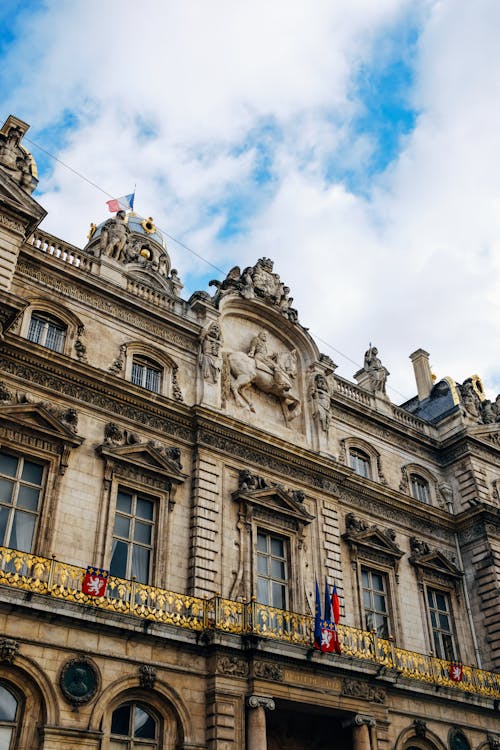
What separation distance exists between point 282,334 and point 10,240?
33.9 feet

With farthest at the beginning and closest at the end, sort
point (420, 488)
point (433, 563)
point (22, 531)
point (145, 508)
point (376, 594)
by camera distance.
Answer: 1. point (420, 488)
2. point (433, 563)
3. point (376, 594)
4. point (145, 508)
5. point (22, 531)

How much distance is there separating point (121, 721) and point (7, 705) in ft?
8.63

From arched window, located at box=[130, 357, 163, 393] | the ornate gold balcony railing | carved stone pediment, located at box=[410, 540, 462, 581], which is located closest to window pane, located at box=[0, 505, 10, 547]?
the ornate gold balcony railing

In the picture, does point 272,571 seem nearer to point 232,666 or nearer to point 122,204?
point 232,666

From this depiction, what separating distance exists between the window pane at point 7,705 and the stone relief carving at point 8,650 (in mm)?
665

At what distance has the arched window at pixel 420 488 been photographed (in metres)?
28.6

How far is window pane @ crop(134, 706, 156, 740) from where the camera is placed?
1705 cm

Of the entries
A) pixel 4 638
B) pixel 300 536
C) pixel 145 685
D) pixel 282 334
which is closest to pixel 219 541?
pixel 300 536

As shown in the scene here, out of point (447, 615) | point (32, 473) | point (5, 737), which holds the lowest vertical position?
point (5, 737)

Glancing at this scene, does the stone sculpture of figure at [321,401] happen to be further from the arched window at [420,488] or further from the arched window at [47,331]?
the arched window at [47,331]

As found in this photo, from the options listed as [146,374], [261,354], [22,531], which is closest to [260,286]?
[261,354]

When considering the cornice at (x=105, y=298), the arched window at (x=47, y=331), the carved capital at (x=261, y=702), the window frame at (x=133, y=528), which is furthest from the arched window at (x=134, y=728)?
the cornice at (x=105, y=298)

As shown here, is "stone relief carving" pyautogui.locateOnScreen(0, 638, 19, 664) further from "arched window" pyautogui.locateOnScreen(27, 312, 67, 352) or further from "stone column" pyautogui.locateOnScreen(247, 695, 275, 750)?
"arched window" pyautogui.locateOnScreen(27, 312, 67, 352)

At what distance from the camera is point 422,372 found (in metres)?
36.6
